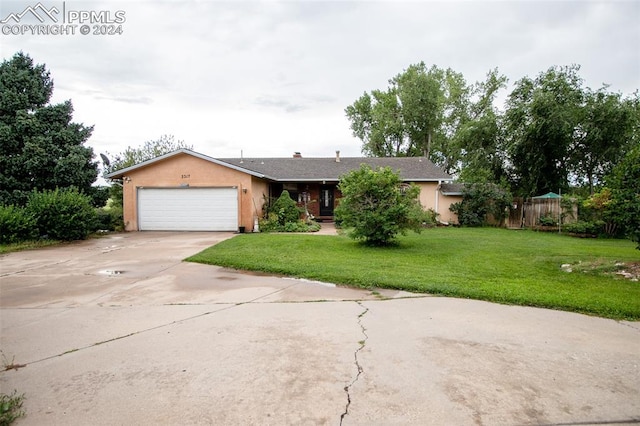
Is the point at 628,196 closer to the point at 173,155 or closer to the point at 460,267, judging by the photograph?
the point at 460,267

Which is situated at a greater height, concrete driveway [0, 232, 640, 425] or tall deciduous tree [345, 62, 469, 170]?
tall deciduous tree [345, 62, 469, 170]

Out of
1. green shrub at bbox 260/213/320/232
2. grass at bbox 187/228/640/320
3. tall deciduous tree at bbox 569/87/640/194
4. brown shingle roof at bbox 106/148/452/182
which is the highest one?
tall deciduous tree at bbox 569/87/640/194

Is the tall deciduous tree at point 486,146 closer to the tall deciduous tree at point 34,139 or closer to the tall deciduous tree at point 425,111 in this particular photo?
the tall deciduous tree at point 425,111

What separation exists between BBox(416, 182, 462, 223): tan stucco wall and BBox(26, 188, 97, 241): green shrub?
16.5 metres

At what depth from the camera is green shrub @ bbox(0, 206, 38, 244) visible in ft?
37.6

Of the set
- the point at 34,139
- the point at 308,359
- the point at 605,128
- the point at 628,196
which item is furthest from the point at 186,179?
the point at 605,128

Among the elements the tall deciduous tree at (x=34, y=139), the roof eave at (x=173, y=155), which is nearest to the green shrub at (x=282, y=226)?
the roof eave at (x=173, y=155)

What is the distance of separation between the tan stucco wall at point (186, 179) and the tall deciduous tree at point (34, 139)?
11.2 feet

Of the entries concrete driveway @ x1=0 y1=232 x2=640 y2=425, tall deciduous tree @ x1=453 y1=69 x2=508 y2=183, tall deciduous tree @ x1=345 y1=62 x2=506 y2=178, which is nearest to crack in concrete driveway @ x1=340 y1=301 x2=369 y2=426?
concrete driveway @ x1=0 y1=232 x2=640 y2=425

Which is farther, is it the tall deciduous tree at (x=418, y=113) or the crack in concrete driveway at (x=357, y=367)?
the tall deciduous tree at (x=418, y=113)

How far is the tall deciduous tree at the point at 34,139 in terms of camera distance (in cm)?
1642

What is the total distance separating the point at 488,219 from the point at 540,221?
2.59 metres

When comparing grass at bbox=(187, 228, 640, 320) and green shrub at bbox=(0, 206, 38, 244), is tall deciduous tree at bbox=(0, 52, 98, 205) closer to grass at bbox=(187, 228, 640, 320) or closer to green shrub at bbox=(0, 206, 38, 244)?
green shrub at bbox=(0, 206, 38, 244)

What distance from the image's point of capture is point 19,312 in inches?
196
